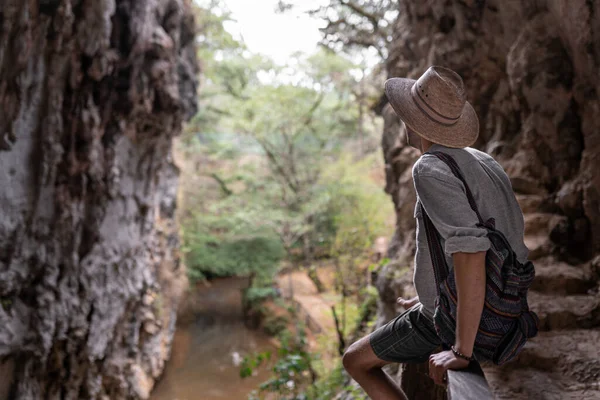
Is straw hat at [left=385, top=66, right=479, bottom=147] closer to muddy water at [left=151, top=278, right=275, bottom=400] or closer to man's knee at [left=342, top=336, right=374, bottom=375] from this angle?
man's knee at [left=342, top=336, right=374, bottom=375]

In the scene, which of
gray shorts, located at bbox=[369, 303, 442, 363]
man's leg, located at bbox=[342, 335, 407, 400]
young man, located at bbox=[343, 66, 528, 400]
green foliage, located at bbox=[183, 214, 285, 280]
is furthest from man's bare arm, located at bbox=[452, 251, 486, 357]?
green foliage, located at bbox=[183, 214, 285, 280]

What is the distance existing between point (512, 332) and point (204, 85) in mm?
21328

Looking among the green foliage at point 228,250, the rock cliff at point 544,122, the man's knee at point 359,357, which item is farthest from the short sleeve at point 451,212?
the green foliage at point 228,250

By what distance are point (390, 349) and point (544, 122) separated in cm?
292

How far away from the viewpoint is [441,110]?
167cm

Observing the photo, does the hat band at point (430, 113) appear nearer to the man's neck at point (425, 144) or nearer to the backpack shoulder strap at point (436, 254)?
the man's neck at point (425, 144)

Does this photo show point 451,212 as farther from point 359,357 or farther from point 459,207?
point 359,357

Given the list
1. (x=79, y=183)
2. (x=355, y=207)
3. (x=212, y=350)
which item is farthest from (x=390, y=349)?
(x=212, y=350)

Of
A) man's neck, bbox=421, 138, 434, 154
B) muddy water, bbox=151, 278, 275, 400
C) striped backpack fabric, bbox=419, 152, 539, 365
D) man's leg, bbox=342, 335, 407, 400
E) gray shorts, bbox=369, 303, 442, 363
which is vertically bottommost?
muddy water, bbox=151, 278, 275, 400

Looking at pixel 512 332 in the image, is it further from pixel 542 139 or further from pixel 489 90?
pixel 489 90

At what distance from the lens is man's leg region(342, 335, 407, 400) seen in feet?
6.38

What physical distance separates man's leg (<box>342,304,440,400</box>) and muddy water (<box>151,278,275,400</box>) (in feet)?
23.0

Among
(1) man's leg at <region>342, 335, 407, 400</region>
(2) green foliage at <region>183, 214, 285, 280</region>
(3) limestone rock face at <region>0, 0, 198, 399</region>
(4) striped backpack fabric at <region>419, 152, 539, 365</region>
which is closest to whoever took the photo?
(4) striped backpack fabric at <region>419, 152, 539, 365</region>

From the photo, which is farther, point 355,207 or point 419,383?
point 355,207
